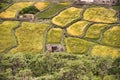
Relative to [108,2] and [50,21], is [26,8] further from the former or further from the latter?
[108,2]

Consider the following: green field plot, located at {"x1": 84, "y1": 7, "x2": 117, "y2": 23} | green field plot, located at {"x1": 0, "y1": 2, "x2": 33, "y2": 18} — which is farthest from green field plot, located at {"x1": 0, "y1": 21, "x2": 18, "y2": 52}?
green field plot, located at {"x1": 84, "y1": 7, "x2": 117, "y2": 23}

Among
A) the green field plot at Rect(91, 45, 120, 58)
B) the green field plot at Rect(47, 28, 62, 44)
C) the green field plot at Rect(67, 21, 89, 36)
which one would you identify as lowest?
the green field plot at Rect(91, 45, 120, 58)

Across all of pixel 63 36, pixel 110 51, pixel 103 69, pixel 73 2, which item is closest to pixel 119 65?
pixel 103 69

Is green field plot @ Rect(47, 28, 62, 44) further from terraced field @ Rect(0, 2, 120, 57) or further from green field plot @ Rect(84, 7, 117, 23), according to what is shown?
green field plot @ Rect(84, 7, 117, 23)

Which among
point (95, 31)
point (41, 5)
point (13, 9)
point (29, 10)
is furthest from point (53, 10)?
point (95, 31)

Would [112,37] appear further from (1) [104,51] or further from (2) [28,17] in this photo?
(2) [28,17]

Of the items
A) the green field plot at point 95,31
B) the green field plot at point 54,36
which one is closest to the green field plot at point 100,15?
the green field plot at point 95,31
